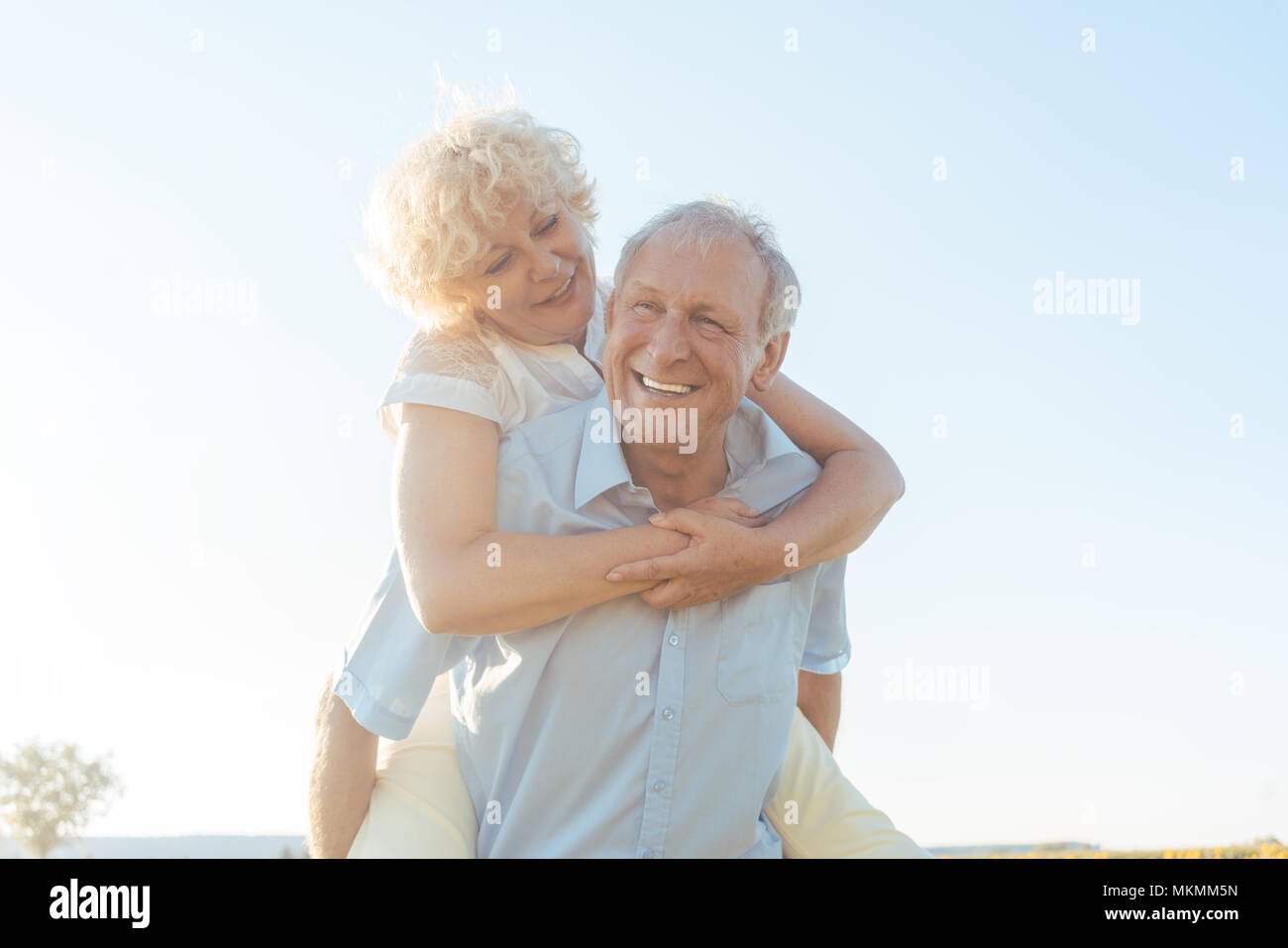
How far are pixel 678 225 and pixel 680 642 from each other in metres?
1.17

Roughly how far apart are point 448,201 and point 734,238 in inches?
36.6

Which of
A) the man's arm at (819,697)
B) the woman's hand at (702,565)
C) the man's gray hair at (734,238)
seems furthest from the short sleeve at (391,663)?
the man's arm at (819,697)

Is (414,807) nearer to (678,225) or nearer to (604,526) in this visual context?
(604,526)

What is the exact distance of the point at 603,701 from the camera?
3.10 m

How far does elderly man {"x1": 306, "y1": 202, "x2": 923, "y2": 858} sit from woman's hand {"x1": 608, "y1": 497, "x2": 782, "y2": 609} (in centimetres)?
10

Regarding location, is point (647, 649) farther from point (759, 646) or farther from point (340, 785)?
point (340, 785)

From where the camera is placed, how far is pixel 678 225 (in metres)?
3.24

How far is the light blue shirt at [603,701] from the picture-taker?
3.06 meters

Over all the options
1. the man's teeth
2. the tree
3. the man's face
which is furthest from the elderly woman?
the tree

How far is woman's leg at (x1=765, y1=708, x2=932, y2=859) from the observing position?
3.52 metres

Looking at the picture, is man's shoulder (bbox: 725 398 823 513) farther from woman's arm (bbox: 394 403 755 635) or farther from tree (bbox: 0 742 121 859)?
tree (bbox: 0 742 121 859)

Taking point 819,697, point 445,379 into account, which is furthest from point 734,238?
point 819,697
